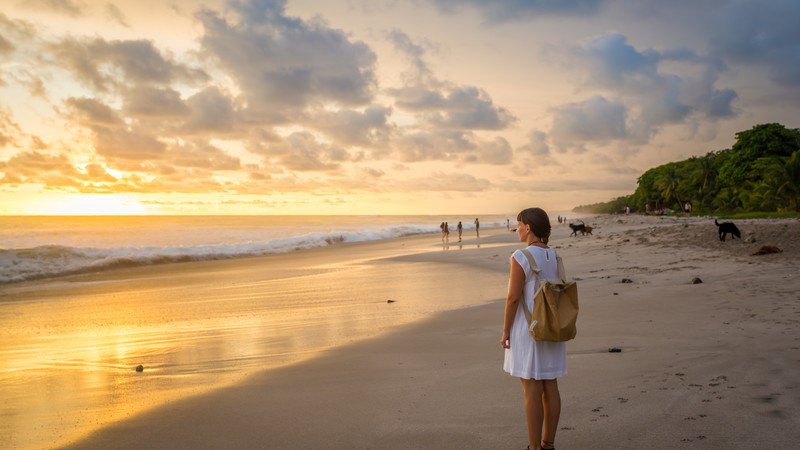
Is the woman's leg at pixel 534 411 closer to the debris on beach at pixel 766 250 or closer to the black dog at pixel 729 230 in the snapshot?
the debris on beach at pixel 766 250

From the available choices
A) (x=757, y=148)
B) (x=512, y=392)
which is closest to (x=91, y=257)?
(x=512, y=392)

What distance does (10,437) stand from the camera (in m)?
4.57

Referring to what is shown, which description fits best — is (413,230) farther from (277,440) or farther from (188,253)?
(277,440)

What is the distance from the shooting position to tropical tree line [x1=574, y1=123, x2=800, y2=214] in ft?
148

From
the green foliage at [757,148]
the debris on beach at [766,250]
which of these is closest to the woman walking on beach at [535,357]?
the debris on beach at [766,250]

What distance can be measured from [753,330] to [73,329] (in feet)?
38.8

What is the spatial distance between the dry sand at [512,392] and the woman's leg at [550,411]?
0.29m

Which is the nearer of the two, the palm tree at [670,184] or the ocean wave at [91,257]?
the ocean wave at [91,257]

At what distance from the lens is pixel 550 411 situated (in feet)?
12.2

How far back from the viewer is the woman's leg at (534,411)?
3.69 metres

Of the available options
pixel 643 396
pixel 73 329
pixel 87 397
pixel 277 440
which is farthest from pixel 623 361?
pixel 73 329

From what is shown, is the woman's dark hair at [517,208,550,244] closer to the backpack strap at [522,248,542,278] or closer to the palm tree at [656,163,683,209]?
the backpack strap at [522,248,542,278]

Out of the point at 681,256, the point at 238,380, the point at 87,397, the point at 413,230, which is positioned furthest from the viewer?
the point at 413,230

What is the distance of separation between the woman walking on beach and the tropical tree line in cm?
5211
